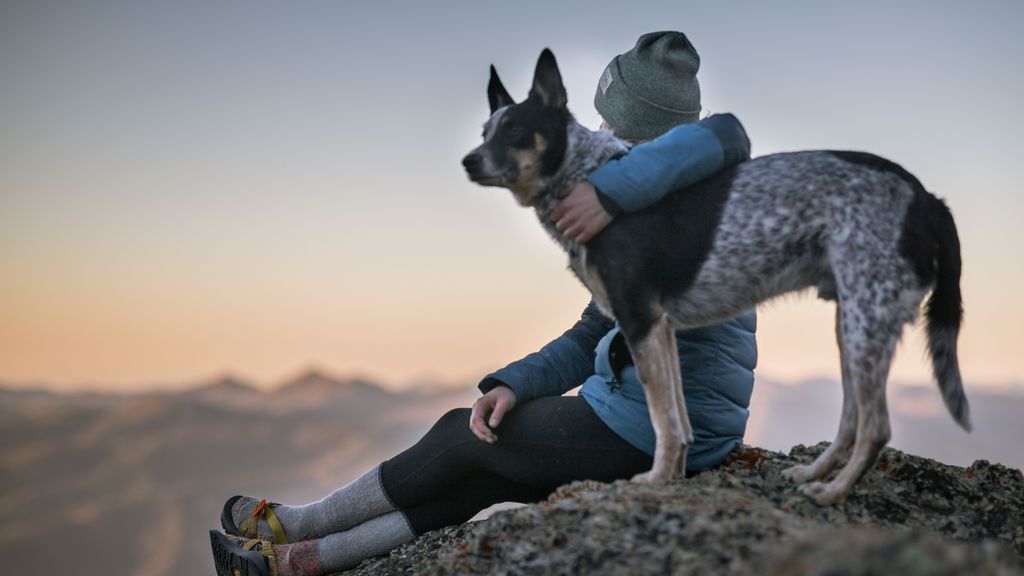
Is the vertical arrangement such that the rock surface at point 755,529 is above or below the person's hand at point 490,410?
below

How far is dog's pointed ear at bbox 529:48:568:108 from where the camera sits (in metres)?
3.91

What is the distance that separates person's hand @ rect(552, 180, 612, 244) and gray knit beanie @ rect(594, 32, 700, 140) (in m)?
0.97

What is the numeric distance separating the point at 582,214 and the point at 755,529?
1527 millimetres

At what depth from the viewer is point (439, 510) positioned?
4617mm

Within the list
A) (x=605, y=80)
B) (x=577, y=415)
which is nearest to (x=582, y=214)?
(x=577, y=415)

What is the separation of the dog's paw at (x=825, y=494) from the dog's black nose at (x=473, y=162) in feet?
6.60

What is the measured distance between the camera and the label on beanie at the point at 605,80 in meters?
4.65

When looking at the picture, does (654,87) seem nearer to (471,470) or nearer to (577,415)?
(577,415)

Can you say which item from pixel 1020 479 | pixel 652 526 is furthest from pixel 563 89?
pixel 1020 479

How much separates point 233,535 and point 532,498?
178cm

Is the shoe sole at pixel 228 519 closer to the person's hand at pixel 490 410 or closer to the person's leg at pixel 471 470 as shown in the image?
the person's leg at pixel 471 470

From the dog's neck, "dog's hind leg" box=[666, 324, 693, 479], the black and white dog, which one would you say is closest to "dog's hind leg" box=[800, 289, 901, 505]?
the black and white dog

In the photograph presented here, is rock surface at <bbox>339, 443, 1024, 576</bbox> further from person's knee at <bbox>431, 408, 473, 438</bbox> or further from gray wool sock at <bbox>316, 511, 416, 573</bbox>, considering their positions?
person's knee at <bbox>431, 408, 473, 438</bbox>

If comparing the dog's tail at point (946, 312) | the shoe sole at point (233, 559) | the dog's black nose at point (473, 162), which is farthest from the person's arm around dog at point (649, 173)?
the shoe sole at point (233, 559)
